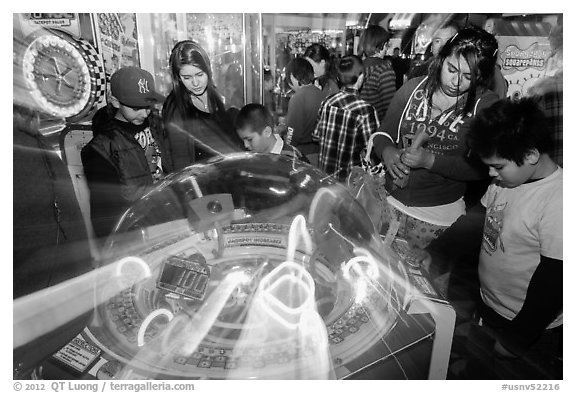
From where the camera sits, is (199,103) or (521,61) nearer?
(199,103)

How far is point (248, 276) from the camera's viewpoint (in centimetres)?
159

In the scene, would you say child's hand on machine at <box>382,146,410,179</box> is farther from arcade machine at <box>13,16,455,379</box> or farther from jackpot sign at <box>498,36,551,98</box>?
jackpot sign at <box>498,36,551,98</box>

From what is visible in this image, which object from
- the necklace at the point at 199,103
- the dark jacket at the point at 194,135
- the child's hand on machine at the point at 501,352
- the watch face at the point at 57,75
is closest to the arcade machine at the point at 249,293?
the child's hand on machine at the point at 501,352

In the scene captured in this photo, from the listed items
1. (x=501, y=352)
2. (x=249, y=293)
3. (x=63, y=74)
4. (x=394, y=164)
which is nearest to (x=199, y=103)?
(x=63, y=74)

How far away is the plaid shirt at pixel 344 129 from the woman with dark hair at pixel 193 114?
75 centimetres

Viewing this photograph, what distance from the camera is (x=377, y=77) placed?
3.75 m

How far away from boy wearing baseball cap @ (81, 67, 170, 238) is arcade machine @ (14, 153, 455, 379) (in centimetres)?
43

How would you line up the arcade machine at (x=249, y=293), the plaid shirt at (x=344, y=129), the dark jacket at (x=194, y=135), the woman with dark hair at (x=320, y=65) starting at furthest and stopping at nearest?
the woman with dark hair at (x=320, y=65) < the plaid shirt at (x=344, y=129) < the dark jacket at (x=194, y=135) < the arcade machine at (x=249, y=293)

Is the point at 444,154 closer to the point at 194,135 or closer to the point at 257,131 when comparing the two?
the point at 257,131

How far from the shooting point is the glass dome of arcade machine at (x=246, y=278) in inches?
Result: 49.8

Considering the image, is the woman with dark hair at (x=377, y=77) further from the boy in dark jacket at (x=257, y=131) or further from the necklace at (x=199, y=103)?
the necklace at (x=199, y=103)

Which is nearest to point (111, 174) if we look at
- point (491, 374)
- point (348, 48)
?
point (491, 374)

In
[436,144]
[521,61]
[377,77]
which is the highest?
[521,61]

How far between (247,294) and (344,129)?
187cm
